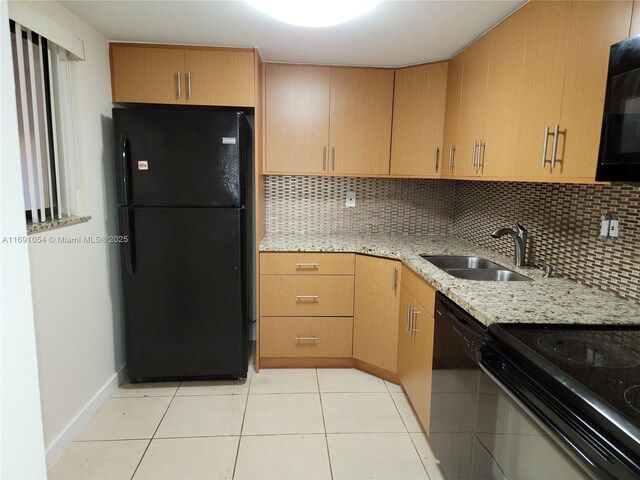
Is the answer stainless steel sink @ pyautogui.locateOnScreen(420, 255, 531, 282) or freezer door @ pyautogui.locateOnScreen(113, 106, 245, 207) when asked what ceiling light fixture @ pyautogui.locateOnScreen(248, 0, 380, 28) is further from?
stainless steel sink @ pyautogui.locateOnScreen(420, 255, 531, 282)

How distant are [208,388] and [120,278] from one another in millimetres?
894

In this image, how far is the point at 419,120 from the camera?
2621mm

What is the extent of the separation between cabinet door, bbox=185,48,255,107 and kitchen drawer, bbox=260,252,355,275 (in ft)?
3.31

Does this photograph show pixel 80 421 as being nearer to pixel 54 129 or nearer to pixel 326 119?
pixel 54 129

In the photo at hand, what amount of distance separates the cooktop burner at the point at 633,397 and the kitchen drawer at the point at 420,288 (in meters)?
0.91

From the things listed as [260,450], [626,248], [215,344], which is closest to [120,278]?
[215,344]

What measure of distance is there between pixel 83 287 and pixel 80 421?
0.69m

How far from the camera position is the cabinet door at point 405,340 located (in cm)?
219

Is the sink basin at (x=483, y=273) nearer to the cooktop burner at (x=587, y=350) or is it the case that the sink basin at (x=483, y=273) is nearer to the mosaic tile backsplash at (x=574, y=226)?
the mosaic tile backsplash at (x=574, y=226)

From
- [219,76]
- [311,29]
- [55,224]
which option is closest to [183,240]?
[55,224]

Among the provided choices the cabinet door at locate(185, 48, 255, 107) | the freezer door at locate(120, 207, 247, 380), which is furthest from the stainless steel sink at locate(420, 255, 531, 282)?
the cabinet door at locate(185, 48, 255, 107)

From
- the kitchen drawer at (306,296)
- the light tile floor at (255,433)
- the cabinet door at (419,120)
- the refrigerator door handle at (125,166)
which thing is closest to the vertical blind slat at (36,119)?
the refrigerator door handle at (125,166)

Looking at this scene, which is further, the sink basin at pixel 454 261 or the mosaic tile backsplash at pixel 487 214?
the sink basin at pixel 454 261

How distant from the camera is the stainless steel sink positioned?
2.06 meters
